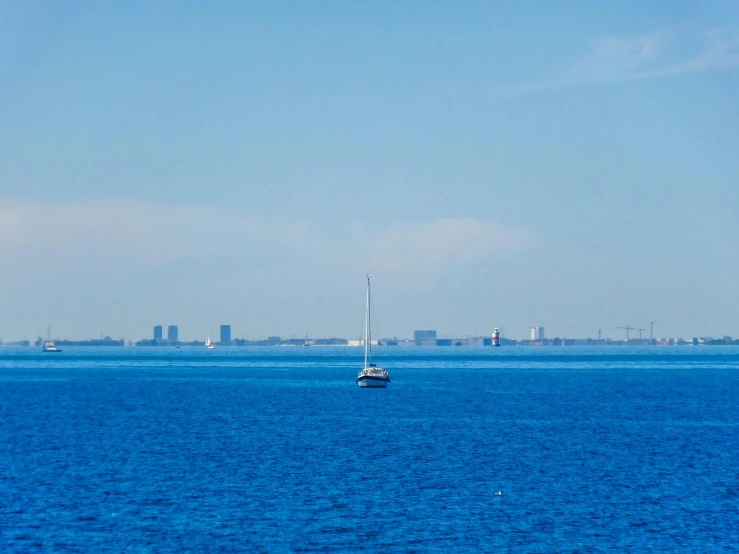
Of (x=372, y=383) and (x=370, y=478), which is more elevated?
(x=372, y=383)

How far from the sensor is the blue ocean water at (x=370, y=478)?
154 ft

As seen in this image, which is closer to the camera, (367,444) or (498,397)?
(367,444)

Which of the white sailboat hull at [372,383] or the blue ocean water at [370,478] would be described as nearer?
the blue ocean water at [370,478]

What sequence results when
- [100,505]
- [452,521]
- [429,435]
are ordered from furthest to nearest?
[429,435] < [100,505] < [452,521]

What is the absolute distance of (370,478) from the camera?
62.0 meters

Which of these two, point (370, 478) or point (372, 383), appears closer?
point (370, 478)

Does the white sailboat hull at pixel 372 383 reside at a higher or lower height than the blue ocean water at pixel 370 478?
higher

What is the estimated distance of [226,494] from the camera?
57.2 m

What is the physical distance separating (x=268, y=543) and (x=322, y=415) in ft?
200

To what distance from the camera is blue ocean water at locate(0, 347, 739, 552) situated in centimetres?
4706

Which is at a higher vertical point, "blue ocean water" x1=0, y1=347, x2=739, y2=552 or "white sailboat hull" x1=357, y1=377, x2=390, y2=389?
"white sailboat hull" x1=357, y1=377, x2=390, y2=389

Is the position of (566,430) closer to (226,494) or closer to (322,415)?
(322,415)

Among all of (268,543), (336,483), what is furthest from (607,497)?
(268,543)

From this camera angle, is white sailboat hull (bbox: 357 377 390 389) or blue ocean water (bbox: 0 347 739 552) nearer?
blue ocean water (bbox: 0 347 739 552)
